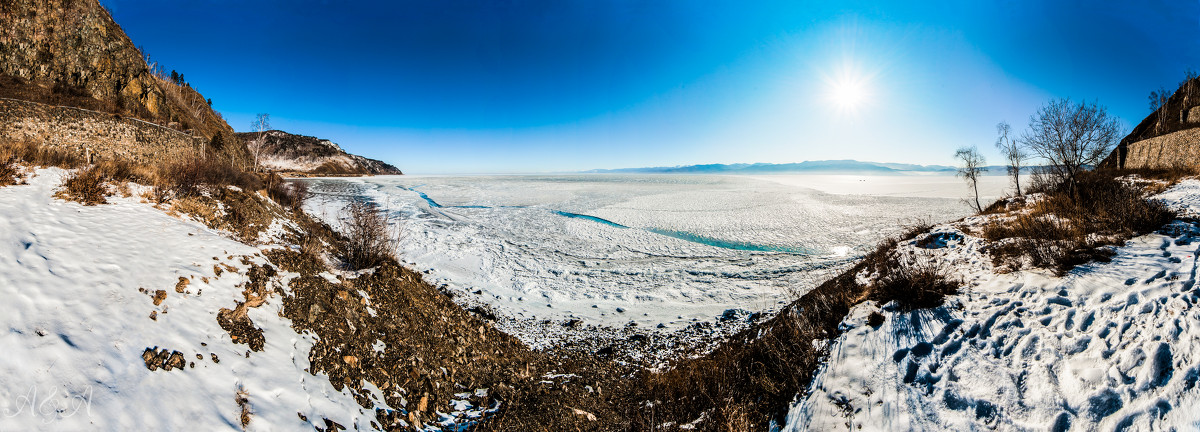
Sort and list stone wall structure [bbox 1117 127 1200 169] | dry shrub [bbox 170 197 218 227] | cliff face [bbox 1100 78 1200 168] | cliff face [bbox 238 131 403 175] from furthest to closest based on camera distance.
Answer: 1. cliff face [bbox 238 131 403 175]
2. cliff face [bbox 1100 78 1200 168]
3. stone wall structure [bbox 1117 127 1200 169]
4. dry shrub [bbox 170 197 218 227]

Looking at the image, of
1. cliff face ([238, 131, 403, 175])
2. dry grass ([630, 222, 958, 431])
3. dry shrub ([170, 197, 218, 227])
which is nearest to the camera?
dry grass ([630, 222, 958, 431])

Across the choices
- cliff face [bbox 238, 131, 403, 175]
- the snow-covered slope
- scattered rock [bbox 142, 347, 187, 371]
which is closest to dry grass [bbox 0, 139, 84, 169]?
the snow-covered slope

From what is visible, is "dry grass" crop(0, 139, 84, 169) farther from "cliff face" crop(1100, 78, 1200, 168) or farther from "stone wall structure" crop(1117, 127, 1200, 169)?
"cliff face" crop(1100, 78, 1200, 168)

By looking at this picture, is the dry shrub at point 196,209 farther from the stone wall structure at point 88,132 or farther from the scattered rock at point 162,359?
the stone wall structure at point 88,132

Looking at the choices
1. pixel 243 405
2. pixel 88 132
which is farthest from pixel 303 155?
pixel 243 405

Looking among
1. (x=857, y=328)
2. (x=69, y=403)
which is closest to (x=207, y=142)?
(x=69, y=403)

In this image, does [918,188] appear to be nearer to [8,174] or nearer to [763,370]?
[763,370]

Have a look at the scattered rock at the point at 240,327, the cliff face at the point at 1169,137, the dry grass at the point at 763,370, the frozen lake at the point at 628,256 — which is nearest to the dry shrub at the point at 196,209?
the scattered rock at the point at 240,327

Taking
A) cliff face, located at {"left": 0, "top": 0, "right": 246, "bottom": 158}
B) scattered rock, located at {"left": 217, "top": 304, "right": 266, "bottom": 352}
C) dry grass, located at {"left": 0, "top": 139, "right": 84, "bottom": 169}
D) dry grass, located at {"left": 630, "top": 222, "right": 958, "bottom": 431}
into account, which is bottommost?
dry grass, located at {"left": 630, "top": 222, "right": 958, "bottom": 431}
